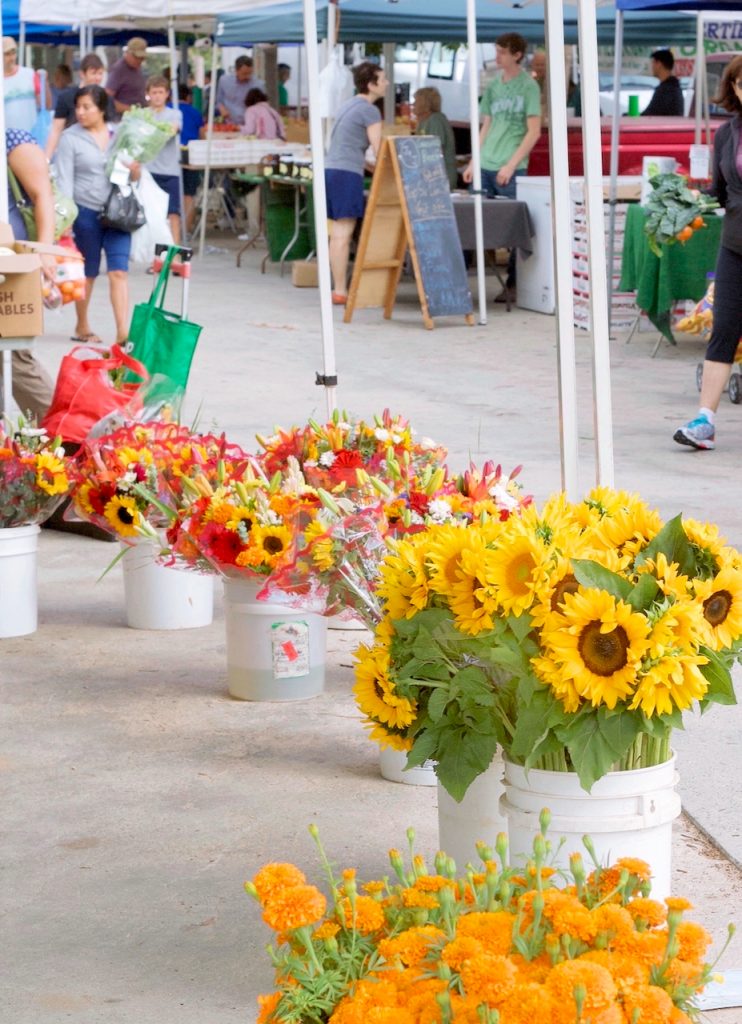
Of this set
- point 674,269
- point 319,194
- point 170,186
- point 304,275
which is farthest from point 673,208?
point 170,186

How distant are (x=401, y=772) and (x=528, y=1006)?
1.93 metres

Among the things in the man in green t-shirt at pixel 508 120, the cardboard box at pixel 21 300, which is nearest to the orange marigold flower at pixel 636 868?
the cardboard box at pixel 21 300

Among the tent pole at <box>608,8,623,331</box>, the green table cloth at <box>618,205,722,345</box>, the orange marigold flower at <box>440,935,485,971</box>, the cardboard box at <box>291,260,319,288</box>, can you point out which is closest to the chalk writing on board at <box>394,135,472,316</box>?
the tent pole at <box>608,8,623,331</box>

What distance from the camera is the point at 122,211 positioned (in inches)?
394

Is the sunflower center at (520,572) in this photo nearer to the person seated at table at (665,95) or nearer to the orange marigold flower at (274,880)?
the orange marigold flower at (274,880)

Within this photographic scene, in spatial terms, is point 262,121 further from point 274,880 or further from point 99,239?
point 274,880

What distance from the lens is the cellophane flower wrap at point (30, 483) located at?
15.4ft

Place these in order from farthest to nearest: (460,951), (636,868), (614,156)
A: 1. (614,156)
2. (636,868)
3. (460,951)

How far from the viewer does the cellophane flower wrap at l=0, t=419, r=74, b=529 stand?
15.4ft

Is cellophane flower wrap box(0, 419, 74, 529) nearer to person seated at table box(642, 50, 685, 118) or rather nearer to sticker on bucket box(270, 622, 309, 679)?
sticker on bucket box(270, 622, 309, 679)

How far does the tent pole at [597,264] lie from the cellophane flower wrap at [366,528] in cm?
21

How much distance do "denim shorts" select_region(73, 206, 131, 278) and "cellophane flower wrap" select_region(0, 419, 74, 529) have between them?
569 cm

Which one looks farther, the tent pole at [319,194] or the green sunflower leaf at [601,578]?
the tent pole at [319,194]

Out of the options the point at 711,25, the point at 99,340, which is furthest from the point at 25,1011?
the point at 711,25
